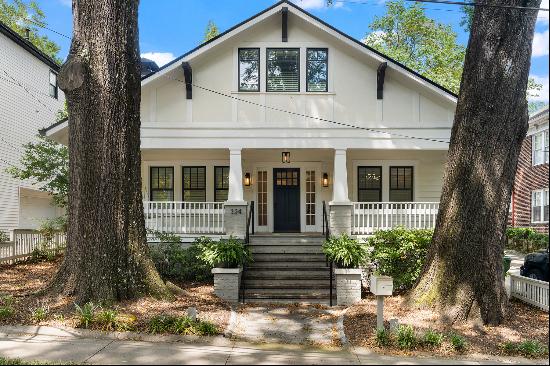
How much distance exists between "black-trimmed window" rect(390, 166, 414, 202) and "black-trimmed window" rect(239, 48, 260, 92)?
5521 mm

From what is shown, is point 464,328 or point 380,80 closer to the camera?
point 464,328

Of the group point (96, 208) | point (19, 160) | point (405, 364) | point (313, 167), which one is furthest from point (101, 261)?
point (19, 160)

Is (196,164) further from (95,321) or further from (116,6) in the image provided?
(95,321)

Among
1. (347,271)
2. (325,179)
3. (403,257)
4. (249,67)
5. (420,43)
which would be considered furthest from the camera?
(420,43)

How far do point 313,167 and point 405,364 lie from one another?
1012 cm

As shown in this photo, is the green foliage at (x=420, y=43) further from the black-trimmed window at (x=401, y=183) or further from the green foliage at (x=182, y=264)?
the green foliage at (x=182, y=264)

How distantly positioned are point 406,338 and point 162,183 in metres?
10.9

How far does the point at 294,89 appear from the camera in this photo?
13539mm

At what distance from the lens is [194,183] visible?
51.8 feet

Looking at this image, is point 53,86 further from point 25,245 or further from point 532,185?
point 532,185

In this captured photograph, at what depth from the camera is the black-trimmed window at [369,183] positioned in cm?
1565

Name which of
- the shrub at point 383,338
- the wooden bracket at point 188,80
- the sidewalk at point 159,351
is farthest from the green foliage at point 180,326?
the wooden bracket at point 188,80

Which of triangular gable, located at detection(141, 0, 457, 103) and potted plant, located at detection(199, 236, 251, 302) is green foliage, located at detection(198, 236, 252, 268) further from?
triangular gable, located at detection(141, 0, 457, 103)

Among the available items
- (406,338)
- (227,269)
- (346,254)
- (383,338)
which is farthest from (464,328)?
(227,269)
